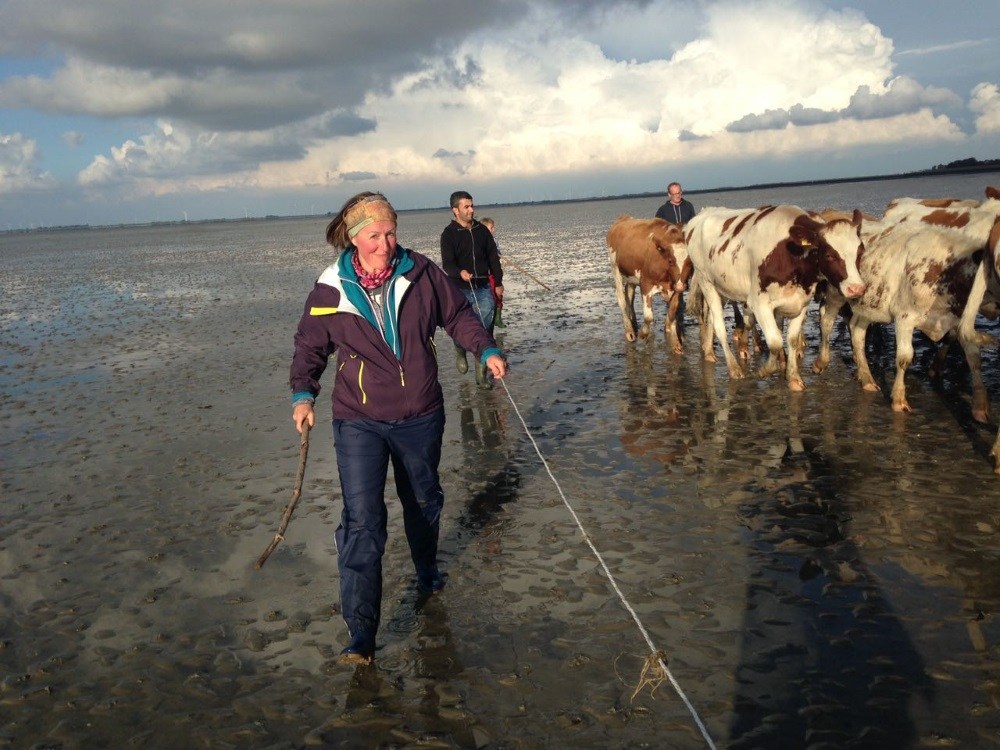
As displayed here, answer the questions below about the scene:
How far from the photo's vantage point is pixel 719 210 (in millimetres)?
12211

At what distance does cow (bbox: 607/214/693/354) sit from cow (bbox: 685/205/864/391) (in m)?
1.65

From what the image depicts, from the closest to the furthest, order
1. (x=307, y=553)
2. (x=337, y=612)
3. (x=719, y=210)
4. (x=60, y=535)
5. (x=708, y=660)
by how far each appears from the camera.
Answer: (x=708, y=660)
(x=337, y=612)
(x=307, y=553)
(x=60, y=535)
(x=719, y=210)

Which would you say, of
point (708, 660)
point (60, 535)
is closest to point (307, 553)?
point (60, 535)

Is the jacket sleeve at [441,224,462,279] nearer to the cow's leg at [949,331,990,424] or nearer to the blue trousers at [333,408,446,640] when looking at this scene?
the cow's leg at [949,331,990,424]

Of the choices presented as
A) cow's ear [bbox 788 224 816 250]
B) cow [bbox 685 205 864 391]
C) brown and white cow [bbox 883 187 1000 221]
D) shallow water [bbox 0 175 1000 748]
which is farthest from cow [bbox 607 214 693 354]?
cow's ear [bbox 788 224 816 250]

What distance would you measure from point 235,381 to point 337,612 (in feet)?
27.2

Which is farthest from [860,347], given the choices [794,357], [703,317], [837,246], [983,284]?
[703,317]

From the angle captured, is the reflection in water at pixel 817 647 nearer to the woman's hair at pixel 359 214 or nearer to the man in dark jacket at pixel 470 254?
the woman's hair at pixel 359 214

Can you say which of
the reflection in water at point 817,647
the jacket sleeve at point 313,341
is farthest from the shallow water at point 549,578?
the jacket sleeve at point 313,341

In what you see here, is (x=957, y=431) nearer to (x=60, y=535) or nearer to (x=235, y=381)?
(x=60, y=535)

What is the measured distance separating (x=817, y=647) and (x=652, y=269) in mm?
9580

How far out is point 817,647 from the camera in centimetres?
423

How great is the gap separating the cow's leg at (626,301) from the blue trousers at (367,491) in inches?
373

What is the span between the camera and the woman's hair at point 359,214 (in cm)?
426
